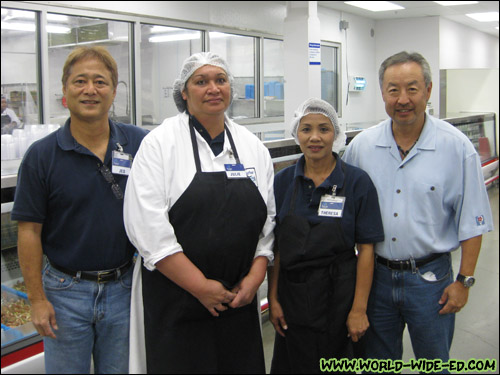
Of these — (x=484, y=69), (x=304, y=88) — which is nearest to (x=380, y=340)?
(x=304, y=88)

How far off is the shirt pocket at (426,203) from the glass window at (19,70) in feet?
13.4

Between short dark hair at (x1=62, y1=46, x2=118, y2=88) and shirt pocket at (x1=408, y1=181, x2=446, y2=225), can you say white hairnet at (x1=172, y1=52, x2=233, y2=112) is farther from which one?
shirt pocket at (x1=408, y1=181, x2=446, y2=225)

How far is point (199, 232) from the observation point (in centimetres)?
157

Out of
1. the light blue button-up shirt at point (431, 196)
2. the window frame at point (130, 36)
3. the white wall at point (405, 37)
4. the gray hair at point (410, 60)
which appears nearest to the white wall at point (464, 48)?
the white wall at point (405, 37)

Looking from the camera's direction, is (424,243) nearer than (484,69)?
Yes

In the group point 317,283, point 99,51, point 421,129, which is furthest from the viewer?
point 421,129

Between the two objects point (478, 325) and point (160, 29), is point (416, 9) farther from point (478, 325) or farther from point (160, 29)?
point (160, 29)

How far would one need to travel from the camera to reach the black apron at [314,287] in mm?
1729

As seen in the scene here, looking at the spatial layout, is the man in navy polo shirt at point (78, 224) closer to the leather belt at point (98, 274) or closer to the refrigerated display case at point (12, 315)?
the leather belt at point (98, 274)

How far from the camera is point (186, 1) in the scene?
415cm

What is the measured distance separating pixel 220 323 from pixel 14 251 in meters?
0.95

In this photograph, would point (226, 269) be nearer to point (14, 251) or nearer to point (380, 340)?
point (380, 340)

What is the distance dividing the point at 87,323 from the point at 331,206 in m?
0.92

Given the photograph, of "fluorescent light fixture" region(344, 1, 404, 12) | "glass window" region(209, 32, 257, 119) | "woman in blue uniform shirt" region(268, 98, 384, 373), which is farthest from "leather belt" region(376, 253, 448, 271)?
"glass window" region(209, 32, 257, 119)
